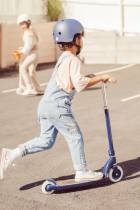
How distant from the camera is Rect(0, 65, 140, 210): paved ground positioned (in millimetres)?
5801

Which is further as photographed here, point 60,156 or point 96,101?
point 96,101

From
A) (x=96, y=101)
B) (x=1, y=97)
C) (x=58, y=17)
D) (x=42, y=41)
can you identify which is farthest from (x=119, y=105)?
(x=58, y=17)

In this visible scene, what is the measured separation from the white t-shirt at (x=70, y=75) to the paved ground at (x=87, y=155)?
1124mm

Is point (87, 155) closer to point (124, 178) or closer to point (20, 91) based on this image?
point (124, 178)

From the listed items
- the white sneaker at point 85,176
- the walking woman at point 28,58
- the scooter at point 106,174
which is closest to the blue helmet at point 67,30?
the scooter at point 106,174

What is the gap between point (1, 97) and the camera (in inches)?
462

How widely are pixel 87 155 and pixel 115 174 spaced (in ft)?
3.82

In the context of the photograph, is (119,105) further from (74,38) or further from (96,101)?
(74,38)

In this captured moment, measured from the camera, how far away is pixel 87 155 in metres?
7.47

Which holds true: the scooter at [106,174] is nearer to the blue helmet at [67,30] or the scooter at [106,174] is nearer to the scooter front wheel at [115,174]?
the scooter front wheel at [115,174]

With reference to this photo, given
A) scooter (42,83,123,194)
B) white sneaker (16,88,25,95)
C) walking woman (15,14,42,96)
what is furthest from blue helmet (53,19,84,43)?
white sneaker (16,88,25,95)

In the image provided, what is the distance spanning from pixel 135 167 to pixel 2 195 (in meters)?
1.75

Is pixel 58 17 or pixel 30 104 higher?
pixel 58 17

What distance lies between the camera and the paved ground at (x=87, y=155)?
5.80 metres
